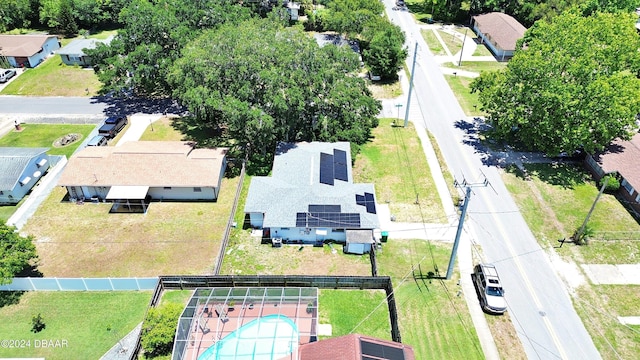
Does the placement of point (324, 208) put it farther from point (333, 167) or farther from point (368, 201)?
point (333, 167)

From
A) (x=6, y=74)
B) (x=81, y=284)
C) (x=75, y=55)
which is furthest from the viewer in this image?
(x=75, y=55)

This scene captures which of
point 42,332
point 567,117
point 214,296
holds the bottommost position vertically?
point 42,332

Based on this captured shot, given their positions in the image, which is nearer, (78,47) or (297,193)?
(297,193)

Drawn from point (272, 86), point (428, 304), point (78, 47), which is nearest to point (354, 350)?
point (428, 304)

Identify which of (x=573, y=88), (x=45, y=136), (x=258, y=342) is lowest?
(x=45, y=136)

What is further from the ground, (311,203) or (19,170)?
(311,203)

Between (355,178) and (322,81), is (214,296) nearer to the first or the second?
(355,178)

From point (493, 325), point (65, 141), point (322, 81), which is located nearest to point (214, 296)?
point (493, 325)

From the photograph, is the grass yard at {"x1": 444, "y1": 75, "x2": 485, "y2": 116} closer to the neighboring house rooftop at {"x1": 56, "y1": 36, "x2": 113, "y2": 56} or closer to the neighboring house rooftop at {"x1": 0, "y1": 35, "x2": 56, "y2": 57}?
the neighboring house rooftop at {"x1": 56, "y1": 36, "x2": 113, "y2": 56}
